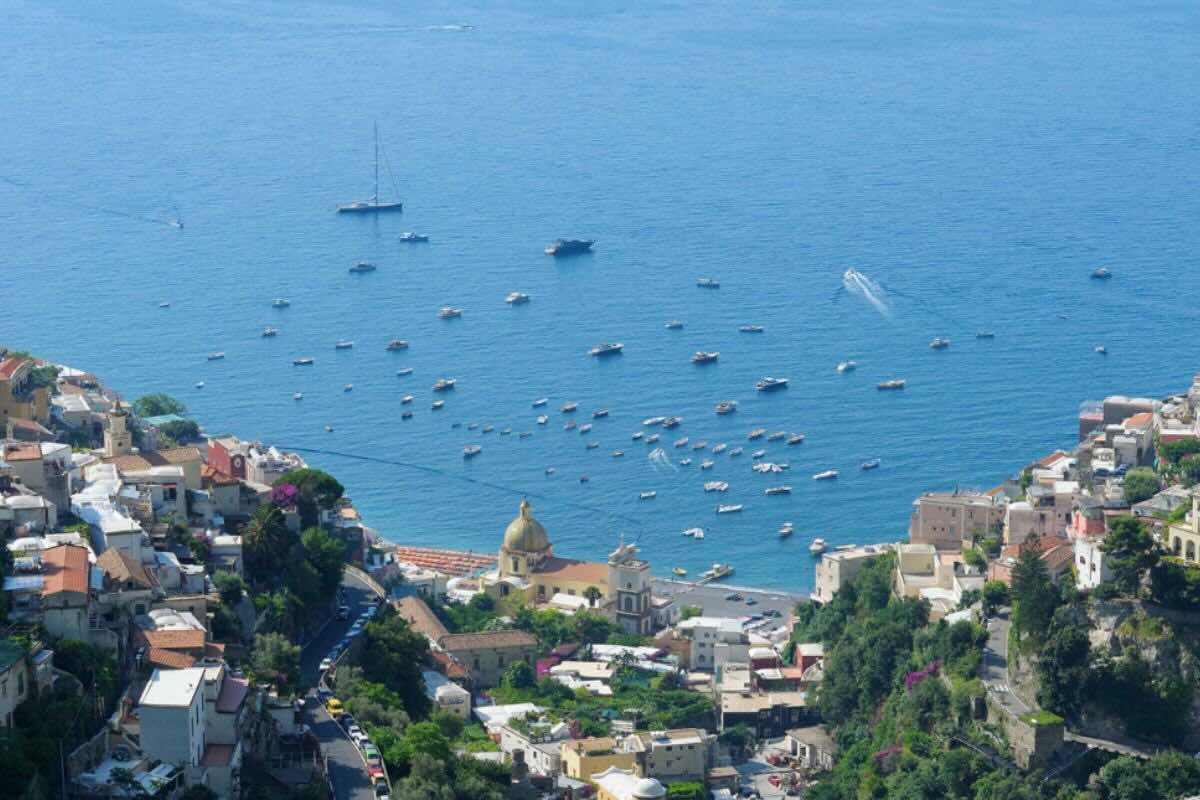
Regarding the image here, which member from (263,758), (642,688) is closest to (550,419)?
(642,688)

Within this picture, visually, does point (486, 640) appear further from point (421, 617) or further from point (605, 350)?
point (605, 350)

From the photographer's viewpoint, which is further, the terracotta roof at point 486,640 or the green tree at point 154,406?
the green tree at point 154,406

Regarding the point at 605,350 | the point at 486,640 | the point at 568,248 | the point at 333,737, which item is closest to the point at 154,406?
the point at 486,640

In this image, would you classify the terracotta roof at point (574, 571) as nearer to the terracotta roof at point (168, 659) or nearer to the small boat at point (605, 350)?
the terracotta roof at point (168, 659)

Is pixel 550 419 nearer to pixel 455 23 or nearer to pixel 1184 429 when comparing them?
pixel 1184 429

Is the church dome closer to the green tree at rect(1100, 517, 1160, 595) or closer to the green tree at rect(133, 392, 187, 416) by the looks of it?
the green tree at rect(133, 392, 187, 416)

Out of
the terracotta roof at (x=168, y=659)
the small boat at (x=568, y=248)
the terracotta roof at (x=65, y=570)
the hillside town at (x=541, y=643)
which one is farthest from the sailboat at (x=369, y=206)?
the terracotta roof at (x=168, y=659)
